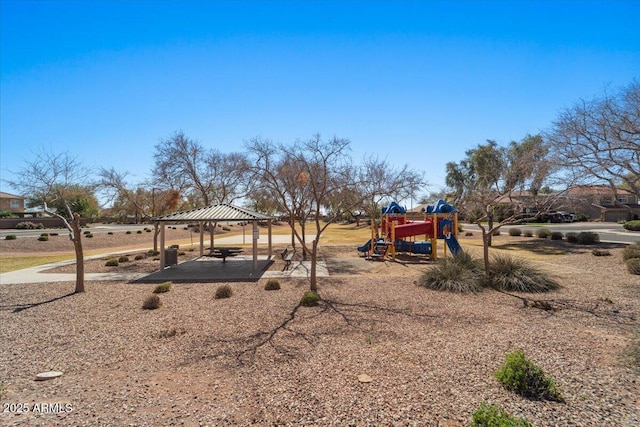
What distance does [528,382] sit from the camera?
14.8ft

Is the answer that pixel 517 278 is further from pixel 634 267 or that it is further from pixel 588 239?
pixel 588 239

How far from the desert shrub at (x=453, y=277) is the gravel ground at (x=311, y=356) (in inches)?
21.2

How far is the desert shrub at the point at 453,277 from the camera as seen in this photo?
10.8 meters

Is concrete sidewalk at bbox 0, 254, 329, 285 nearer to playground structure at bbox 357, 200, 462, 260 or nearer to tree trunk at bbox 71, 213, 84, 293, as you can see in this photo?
tree trunk at bbox 71, 213, 84, 293

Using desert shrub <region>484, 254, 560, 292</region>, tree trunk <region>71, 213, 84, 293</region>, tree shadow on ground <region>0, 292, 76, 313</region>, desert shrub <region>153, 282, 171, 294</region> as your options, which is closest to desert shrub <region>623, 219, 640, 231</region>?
desert shrub <region>484, 254, 560, 292</region>

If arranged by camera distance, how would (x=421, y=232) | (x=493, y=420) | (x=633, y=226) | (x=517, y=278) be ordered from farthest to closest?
1. (x=633, y=226)
2. (x=421, y=232)
3. (x=517, y=278)
4. (x=493, y=420)

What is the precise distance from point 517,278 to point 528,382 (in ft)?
24.7

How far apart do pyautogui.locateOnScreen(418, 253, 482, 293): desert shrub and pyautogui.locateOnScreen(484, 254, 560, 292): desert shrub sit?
0.51 m

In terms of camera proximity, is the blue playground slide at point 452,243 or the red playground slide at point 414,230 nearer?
the blue playground slide at point 452,243

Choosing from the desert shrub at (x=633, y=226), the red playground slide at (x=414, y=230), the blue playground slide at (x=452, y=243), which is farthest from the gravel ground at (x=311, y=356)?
the desert shrub at (x=633, y=226)

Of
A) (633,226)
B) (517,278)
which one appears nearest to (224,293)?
(517,278)

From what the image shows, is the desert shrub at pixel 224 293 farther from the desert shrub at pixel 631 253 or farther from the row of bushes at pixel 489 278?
the desert shrub at pixel 631 253

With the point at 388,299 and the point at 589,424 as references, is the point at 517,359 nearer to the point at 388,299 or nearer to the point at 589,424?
the point at 589,424

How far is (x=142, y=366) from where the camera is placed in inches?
221
